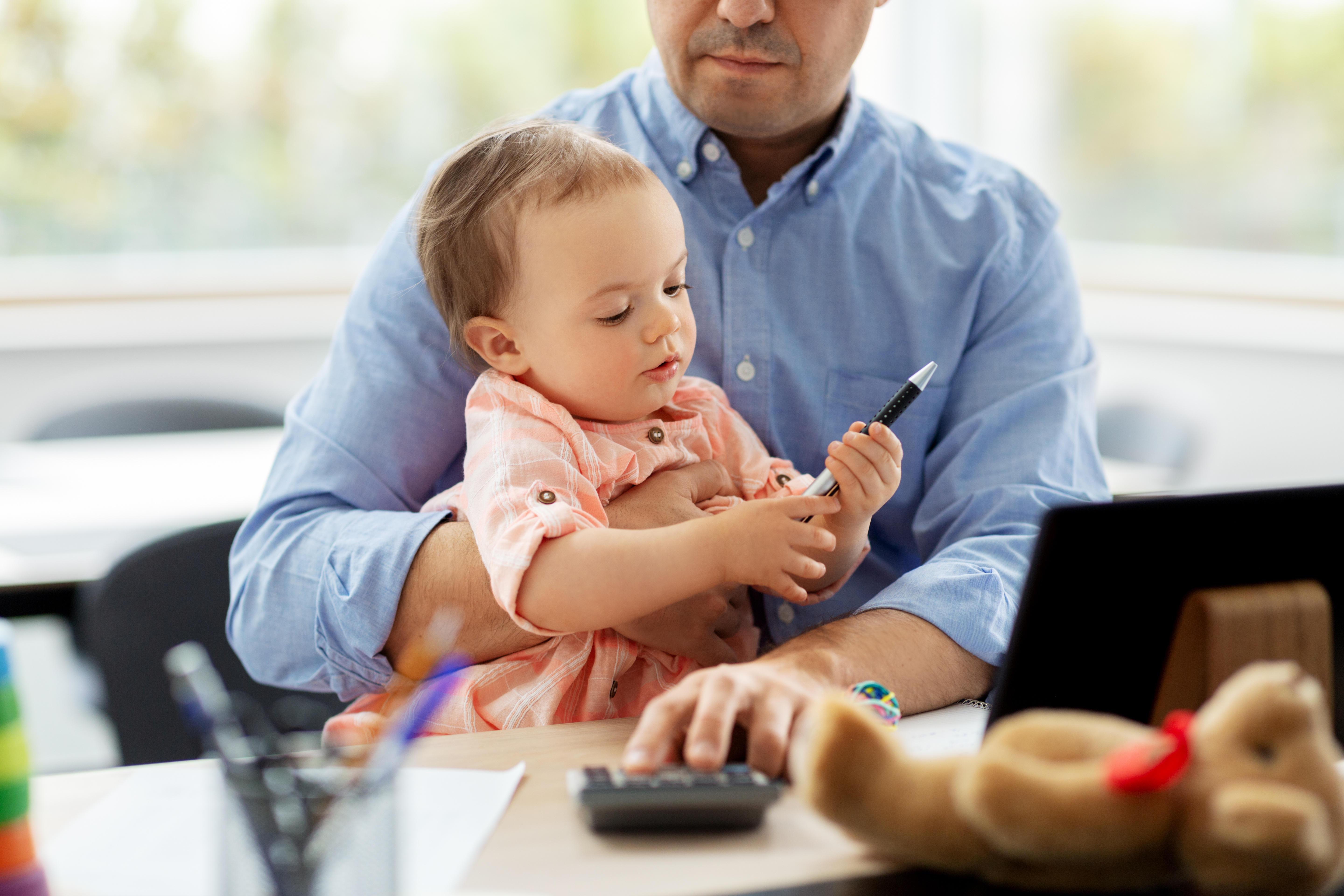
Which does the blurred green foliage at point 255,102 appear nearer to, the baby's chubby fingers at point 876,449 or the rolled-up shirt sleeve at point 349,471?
the rolled-up shirt sleeve at point 349,471

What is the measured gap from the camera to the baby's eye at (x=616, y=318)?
117 cm

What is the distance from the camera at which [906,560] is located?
1.53 metres

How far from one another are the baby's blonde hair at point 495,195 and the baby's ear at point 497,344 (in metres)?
0.01

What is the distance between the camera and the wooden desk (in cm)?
75

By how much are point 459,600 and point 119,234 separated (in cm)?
372

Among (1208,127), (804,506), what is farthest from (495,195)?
(1208,127)

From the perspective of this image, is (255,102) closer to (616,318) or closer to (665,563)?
(616,318)

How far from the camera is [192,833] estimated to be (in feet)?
2.78

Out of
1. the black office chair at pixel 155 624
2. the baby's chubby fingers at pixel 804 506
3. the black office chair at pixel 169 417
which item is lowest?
the black office chair at pixel 169 417

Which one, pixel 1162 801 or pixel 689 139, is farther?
pixel 689 139

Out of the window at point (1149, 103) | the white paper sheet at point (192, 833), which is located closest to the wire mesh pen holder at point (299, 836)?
the white paper sheet at point (192, 833)

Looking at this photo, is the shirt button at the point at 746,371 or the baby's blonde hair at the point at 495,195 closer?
the baby's blonde hair at the point at 495,195

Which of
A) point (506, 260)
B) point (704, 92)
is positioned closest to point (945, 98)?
point (704, 92)

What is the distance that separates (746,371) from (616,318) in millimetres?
319
